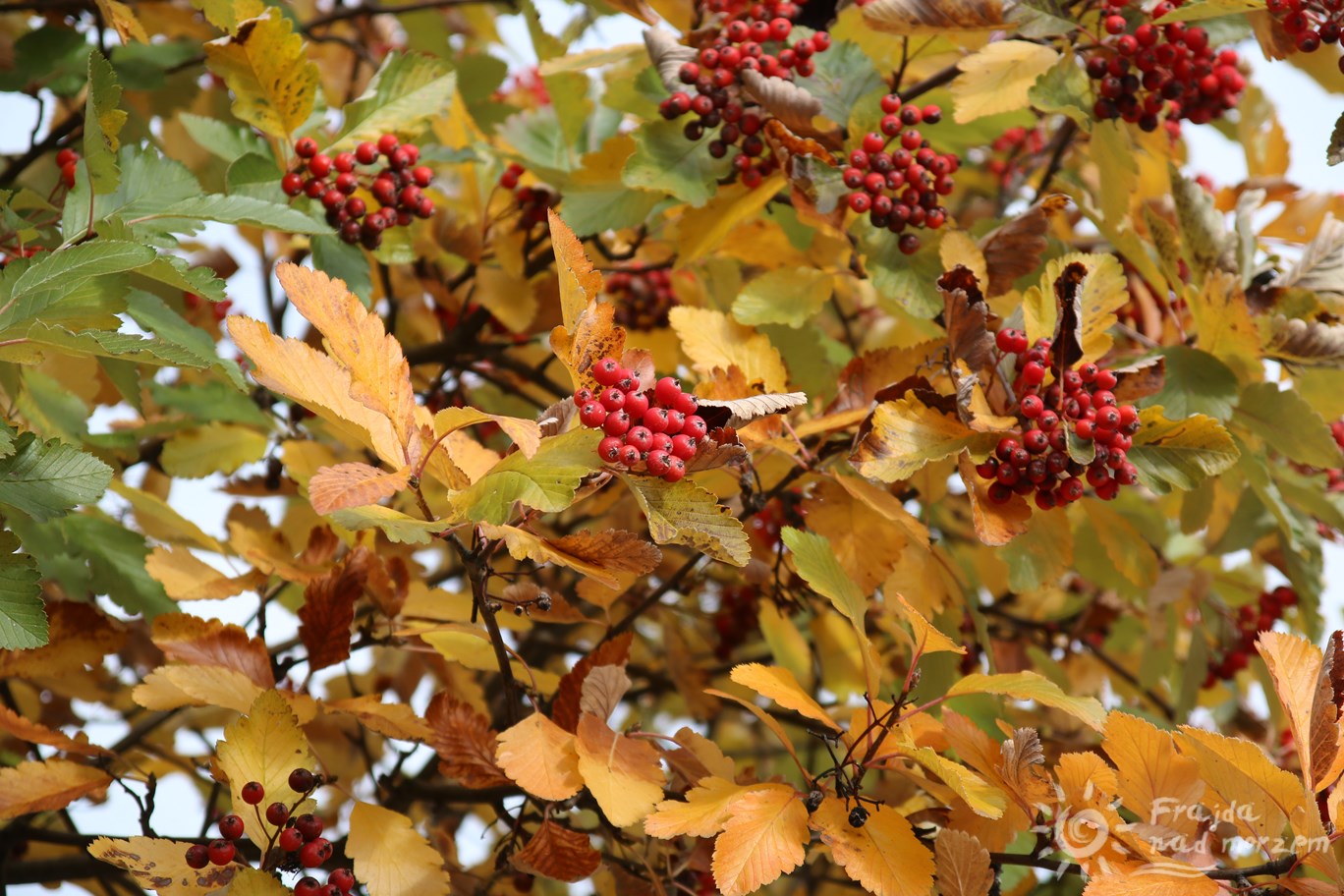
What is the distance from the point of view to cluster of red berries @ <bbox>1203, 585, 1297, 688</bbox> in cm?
187

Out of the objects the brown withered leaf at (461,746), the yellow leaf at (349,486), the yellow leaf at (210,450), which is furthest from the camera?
the yellow leaf at (210,450)

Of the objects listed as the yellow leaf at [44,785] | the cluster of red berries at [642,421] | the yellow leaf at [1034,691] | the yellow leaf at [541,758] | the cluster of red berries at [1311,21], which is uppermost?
the cluster of red berries at [1311,21]

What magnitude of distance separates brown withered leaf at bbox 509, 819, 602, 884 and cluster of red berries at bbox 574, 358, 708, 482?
0.41 m

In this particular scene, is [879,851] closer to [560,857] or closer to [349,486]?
[560,857]

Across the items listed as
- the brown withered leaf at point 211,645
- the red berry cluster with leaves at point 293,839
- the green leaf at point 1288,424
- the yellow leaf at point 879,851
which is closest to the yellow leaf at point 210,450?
the brown withered leaf at point 211,645

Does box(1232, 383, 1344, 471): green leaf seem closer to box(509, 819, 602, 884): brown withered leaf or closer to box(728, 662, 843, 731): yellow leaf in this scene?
box(728, 662, 843, 731): yellow leaf

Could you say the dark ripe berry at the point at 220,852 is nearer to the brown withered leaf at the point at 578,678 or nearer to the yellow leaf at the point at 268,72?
the brown withered leaf at the point at 578,678

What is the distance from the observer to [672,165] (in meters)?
1.33

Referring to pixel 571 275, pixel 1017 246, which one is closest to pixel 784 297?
pixel 1017 246

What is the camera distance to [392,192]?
1356mm

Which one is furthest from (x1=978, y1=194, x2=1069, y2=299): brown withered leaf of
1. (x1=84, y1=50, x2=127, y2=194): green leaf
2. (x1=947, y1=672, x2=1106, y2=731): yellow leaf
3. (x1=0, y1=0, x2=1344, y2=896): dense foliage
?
(x1=84, y1=50, x2=127, y2=194): green leaf

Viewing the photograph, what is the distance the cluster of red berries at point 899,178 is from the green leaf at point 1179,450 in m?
0.35

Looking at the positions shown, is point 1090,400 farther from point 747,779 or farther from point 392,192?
point 392,192

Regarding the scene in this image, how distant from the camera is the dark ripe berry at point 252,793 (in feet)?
3.43
